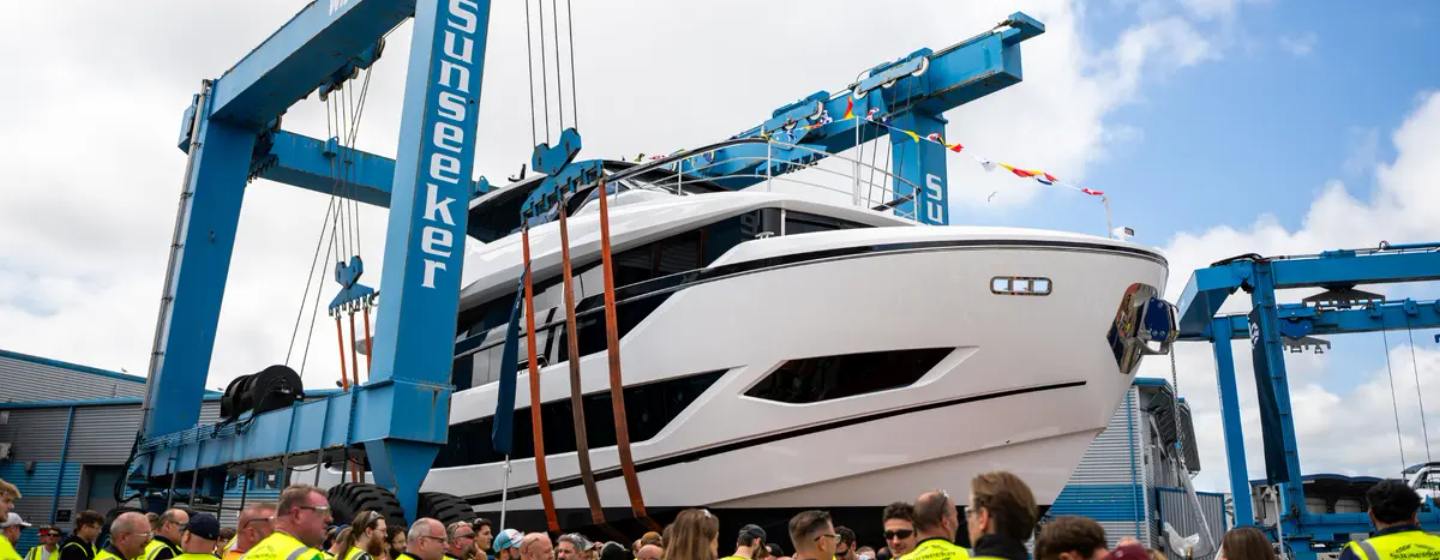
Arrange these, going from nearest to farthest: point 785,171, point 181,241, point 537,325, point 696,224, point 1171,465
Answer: point 696,224 < point 537,325 < point 181,241 < point 785,171 < point 1171,465

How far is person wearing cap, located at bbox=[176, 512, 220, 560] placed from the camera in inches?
171

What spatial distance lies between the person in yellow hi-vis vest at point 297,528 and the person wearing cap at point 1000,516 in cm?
231

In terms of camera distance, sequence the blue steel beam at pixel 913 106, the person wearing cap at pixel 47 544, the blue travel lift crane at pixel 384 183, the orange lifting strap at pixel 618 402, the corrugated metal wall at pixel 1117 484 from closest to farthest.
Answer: the person wearing cap at pixel 47 544 < the blue travel lift crane at pixel 384 183 < the orange lifting strap at pixel 618 402 < the blue steel beam at pixel 913 106 < the corrugated metal wall at pixel 1117 484

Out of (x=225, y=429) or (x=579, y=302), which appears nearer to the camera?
(x=579, y=302)

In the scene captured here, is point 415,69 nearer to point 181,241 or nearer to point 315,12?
point 315,12

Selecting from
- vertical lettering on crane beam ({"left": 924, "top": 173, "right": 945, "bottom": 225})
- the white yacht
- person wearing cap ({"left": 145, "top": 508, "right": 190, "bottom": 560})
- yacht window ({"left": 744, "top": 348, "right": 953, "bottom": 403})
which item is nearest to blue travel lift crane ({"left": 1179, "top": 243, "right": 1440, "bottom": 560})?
vertical lettering on crane beam ({"left": 924, "top": 173, "right": 945, "bottom": 225})

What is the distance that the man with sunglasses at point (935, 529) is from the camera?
3584 millimetres

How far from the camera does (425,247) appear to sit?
9.91 metres

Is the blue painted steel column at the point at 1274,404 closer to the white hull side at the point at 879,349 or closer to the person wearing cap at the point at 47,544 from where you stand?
the white hull side at the point at 879,349

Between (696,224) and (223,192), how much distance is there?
8.26m

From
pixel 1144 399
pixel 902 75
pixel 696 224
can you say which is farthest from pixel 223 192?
pixel 1144 399

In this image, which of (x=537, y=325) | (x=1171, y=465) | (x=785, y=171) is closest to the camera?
(x=537, y=325)

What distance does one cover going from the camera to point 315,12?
12711mm

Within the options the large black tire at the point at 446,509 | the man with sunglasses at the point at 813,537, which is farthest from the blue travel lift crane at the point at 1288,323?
the man with sunglasses at the point at 813,537
